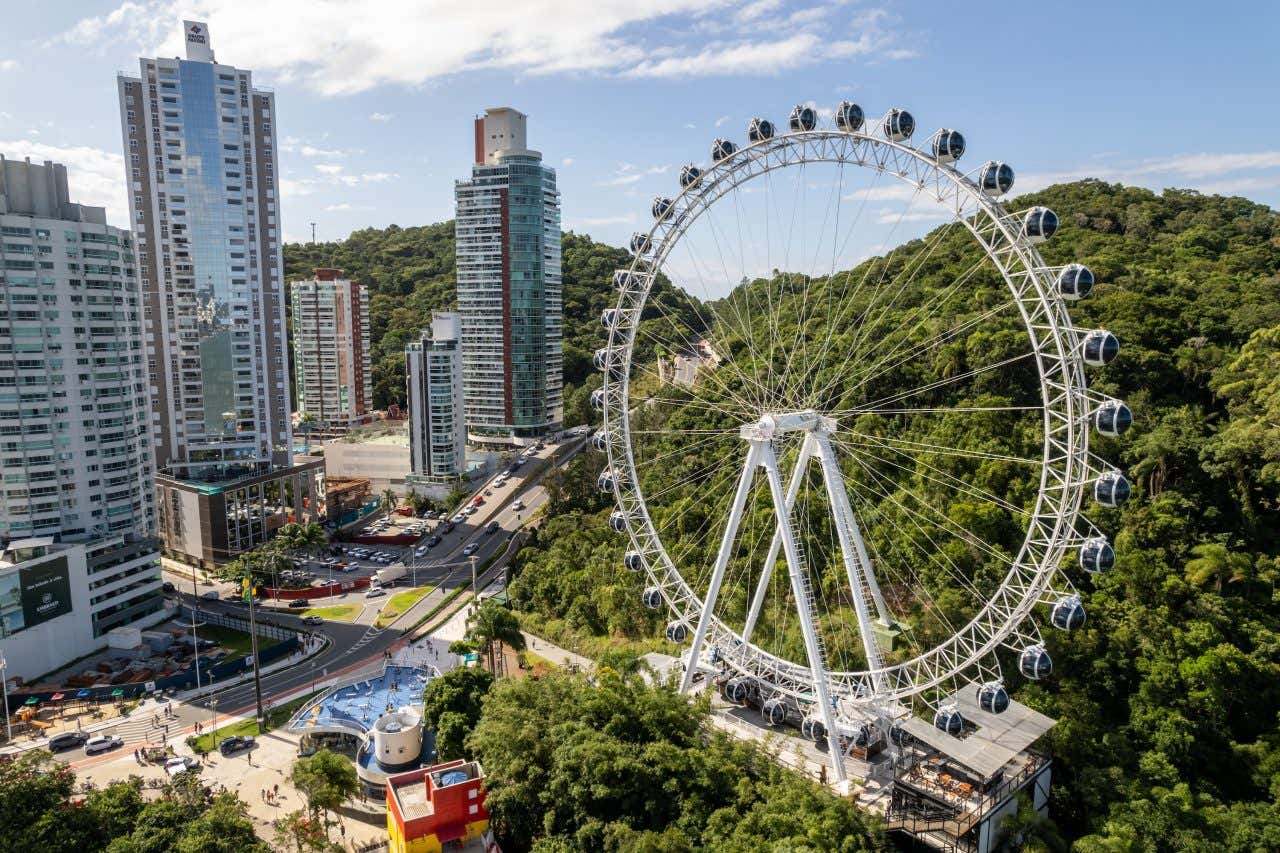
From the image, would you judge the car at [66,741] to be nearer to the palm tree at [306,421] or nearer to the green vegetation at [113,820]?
the green vegetation at [113,820]

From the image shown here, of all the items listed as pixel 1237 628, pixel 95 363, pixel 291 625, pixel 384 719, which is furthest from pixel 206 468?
pixel 1237 628

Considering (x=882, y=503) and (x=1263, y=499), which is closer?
(x=1263, y=499)

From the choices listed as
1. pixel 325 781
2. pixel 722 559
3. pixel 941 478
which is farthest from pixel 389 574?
pixel 941 478

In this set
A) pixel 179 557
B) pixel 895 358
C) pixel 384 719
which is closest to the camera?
pixel 384 719

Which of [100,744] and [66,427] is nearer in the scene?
[100,744]

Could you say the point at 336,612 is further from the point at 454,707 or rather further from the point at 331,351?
the point at 331,351

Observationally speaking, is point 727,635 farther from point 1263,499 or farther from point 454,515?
point 454,515
